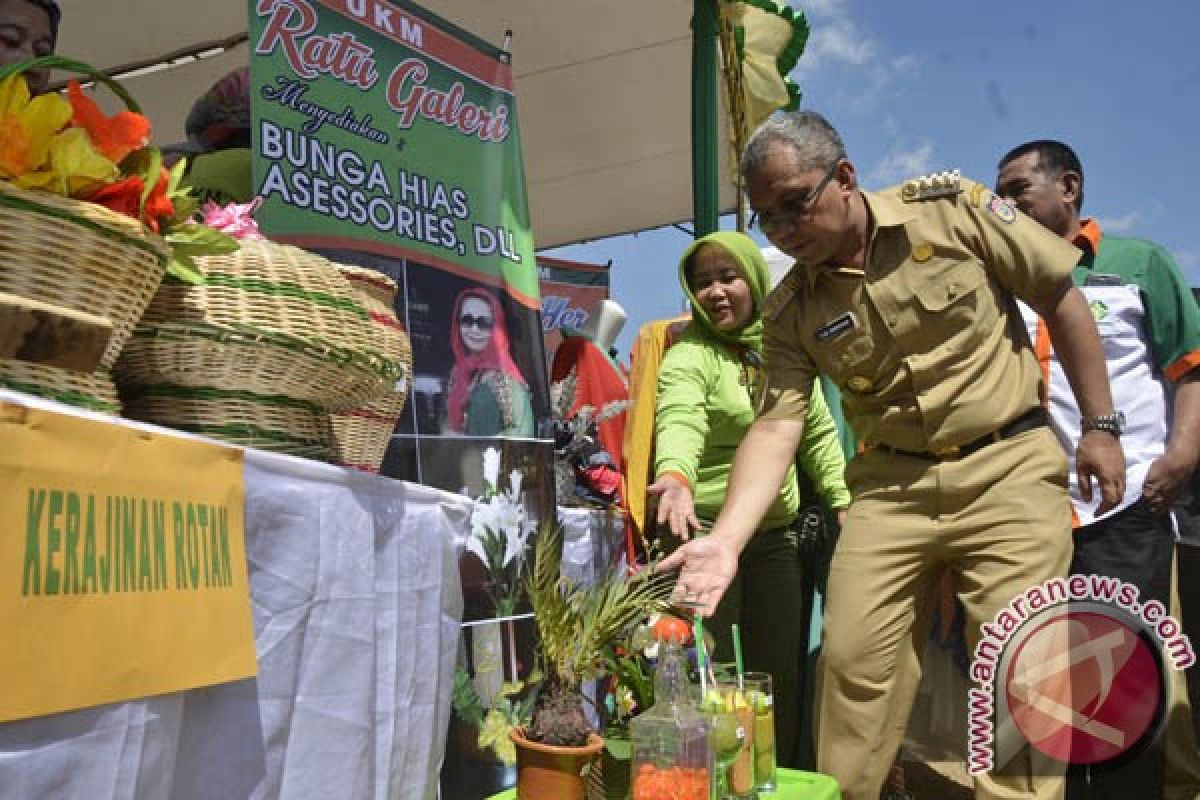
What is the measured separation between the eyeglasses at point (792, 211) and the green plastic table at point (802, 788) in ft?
3.98

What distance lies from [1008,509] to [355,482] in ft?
4.78

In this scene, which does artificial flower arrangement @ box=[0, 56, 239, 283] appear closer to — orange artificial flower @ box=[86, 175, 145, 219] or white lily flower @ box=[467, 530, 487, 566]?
orange artificial flower @ box=[86, 175, 145, 219]

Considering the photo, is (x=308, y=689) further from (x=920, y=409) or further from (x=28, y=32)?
(x=920, y=409)

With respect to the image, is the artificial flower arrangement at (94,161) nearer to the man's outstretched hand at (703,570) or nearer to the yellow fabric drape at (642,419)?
the man's outstretched hand at (703,570)

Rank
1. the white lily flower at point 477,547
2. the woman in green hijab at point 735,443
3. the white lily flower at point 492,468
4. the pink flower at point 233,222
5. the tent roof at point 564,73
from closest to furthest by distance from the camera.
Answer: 1. the pink flower at point 233,222
2. the white lily flower at point 477,547
3. the white lily flower at point 492,468
4. the woman in green hijab at point 735,443
5. the tent roof at point 564,73

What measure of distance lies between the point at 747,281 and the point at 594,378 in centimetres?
98

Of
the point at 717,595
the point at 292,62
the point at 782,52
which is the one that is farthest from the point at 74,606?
the point at 782,52

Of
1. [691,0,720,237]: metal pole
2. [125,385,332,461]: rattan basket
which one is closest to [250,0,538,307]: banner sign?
[125,385,332,461]: rattan basket

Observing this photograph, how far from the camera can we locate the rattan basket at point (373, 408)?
5.03 ft

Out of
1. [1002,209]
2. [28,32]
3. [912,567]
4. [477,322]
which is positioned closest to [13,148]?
[28,32]

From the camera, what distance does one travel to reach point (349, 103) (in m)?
2.29

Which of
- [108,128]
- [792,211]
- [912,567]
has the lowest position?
[912,567]

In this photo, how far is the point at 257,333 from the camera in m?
1.17

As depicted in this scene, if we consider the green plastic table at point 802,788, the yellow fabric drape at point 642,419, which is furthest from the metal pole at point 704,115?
the green plastic table at point 802,788
